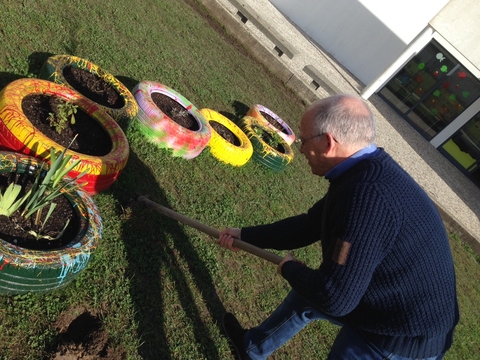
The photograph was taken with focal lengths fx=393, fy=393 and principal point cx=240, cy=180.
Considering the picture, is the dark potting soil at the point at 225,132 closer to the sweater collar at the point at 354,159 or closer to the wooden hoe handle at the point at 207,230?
the wooden hoe handle at the point at 207,230

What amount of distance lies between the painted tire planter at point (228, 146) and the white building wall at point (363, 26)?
11051mm

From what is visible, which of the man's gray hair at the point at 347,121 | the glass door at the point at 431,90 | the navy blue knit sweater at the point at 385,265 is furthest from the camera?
the glass door at the point at 431,90

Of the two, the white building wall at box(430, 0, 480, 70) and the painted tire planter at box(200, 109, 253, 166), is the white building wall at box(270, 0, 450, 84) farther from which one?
the painted tire planter at box(200, 109, 253, 166)

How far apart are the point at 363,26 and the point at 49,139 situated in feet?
50.7

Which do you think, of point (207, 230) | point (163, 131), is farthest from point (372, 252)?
point (163, 131)

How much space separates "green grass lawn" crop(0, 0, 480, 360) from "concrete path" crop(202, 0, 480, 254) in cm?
210

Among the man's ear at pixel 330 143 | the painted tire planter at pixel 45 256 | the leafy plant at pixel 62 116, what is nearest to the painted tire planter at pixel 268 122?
the leafy plant at pixel 62 116

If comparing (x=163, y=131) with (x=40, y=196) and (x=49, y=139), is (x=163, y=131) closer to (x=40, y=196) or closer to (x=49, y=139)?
(x=49, y=139)

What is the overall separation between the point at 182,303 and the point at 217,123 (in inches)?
124

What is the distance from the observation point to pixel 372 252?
6.35ft

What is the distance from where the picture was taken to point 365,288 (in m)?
2.01

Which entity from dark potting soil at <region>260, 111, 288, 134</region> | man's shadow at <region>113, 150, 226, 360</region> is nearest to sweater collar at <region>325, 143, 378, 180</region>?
man's shadow at <region>113, 150, 226, 360</region>

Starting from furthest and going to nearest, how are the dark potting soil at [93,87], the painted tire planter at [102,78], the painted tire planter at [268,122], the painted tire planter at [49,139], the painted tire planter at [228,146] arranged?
the painted tire planter at [268,122] → the painted tire planter at [228,146] → the dark potting soil at [93,87] → the painted tire planter at [102,78] → the painted tire planter at [49,139]

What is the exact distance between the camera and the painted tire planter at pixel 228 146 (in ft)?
17.2
